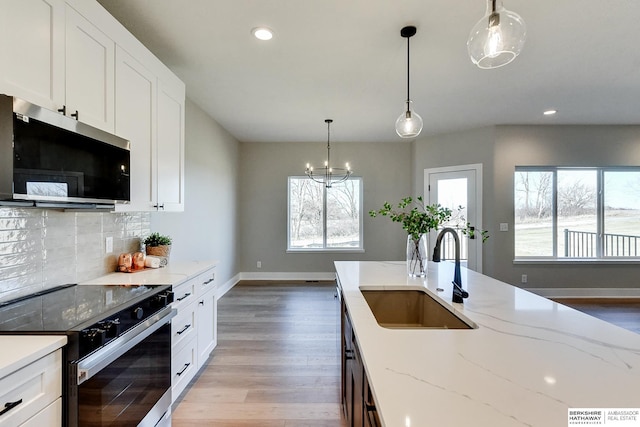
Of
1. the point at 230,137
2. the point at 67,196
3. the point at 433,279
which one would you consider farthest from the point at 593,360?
the point at 230,137

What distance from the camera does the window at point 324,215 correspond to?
5672mm

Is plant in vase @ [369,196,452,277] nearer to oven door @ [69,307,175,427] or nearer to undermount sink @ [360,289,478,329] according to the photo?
undermount sink @ [360,289,478,329]

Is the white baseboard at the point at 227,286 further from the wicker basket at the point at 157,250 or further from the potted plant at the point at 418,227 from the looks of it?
the potted plant at the point at 418,227

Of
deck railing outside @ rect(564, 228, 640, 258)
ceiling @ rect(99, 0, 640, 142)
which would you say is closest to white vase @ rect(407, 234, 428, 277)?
ceiling @ rect(99, 0, 640, 142)

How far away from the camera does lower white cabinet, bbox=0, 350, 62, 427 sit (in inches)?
35.2

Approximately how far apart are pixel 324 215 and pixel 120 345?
14.9ft

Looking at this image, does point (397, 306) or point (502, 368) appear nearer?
point (502, 368)

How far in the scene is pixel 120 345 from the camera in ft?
4.28

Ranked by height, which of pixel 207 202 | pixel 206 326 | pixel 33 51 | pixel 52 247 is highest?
pixel 33 51

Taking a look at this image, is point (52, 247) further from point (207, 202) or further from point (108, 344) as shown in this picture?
point (207, 202)

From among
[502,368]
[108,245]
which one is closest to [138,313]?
[108,245]

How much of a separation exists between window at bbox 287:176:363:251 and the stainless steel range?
3.98 metres

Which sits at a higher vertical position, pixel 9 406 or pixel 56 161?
pixel 56 161

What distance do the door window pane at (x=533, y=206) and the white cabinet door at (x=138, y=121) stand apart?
5.04 metres
